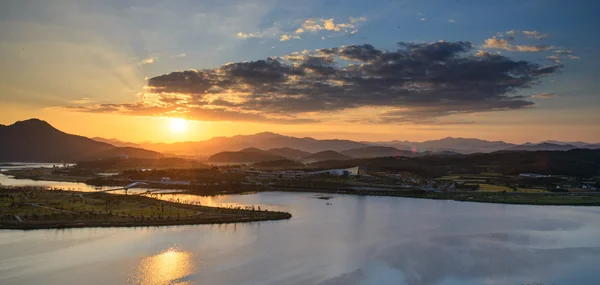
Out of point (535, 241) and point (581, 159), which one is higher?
point (581, 159)

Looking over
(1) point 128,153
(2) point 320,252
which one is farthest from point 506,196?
(1) point 128,153


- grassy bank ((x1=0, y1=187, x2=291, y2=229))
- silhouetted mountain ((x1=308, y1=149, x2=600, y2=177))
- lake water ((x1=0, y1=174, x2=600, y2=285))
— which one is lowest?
lake water ((x1=0, y1=174, x2=600, y2=285))

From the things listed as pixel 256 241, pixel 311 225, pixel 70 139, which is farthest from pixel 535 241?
pixel 70 139

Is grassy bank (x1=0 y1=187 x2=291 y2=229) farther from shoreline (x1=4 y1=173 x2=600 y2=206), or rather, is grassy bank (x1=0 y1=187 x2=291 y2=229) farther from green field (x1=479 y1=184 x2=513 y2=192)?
green field (x1=479 y1=184 x2=513 y2=192)

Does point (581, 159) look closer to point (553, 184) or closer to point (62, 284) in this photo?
point (553, 184)

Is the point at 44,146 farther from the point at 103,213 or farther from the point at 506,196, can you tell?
the point at 506,196

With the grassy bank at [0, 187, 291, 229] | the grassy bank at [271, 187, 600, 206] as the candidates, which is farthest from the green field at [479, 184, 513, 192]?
the grassy bank at [0, 187, 291, 229]

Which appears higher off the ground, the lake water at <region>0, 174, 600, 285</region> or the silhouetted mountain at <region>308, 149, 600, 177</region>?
the silhouetted mountain at <region>308, 149, 600, 177</region>
